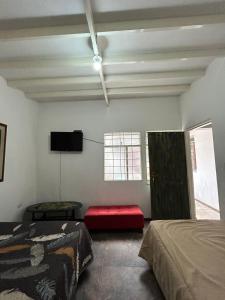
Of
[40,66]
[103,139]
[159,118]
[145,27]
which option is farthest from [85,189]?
[145,27]

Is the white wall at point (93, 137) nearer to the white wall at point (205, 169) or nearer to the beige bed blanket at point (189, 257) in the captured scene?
the white wall at point (205, 169)

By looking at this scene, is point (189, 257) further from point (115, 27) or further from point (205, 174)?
point (205, 174)

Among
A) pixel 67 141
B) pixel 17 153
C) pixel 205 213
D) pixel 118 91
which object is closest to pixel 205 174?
pixel 205 213

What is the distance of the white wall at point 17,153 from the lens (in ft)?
11.3

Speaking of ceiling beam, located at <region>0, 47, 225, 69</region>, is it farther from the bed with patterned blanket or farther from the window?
the bed with patterned blanket

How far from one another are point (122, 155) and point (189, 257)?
3.36 meters

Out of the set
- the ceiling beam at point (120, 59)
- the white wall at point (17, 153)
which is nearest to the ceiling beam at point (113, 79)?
the white wall at point (17, 153)

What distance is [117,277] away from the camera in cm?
223

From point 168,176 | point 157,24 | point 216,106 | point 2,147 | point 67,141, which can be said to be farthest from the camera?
point 67,141

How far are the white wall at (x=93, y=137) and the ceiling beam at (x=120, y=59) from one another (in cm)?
197

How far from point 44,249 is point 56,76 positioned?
300 centimetres

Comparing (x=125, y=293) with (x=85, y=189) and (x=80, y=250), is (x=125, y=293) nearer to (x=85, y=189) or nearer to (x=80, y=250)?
(x=80, y=250)

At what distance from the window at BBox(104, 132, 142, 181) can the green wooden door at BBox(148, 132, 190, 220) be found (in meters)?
0.43

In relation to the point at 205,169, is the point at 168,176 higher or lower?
lower
